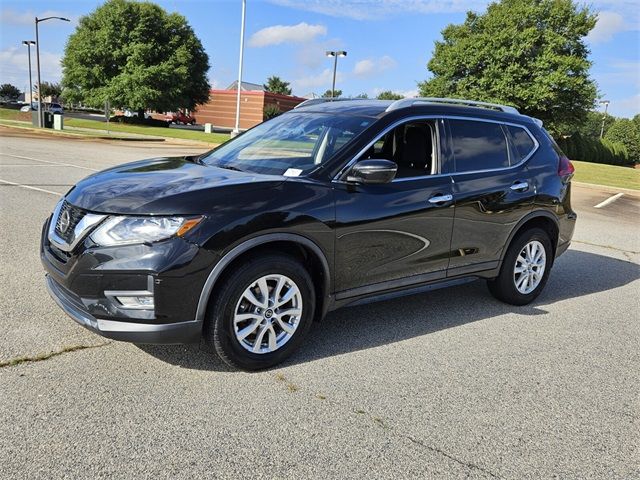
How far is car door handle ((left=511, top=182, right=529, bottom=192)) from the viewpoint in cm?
514

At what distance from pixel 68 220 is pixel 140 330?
90 centimetres

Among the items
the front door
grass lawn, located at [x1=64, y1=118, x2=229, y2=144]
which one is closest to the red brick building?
grass lawn, located at [x1=64, y1=118, x2=229, y2=144]

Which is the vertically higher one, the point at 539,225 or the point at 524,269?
the point at 539,225

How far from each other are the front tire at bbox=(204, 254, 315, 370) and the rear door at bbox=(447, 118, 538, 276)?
1603mm

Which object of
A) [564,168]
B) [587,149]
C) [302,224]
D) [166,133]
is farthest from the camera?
[587,149]

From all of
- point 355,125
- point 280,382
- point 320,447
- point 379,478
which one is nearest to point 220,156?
point 355,125

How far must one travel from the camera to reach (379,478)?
270 centimetres

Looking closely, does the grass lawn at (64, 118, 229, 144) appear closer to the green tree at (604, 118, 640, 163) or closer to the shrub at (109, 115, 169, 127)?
the shrub at (109, 115, 169, 127)

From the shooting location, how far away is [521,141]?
17.7 feet

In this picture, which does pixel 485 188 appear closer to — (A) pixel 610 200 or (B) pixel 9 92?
(A) pixel 610 200

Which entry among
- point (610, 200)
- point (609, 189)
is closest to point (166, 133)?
point (609, 189)

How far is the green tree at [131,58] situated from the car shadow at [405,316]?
47008 millimetres

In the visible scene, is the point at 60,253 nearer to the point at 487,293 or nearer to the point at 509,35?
the point at 487,293

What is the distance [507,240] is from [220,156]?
2721 mm
